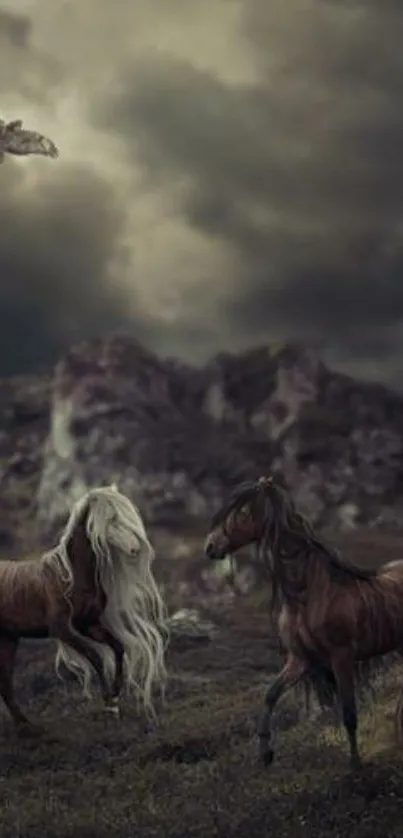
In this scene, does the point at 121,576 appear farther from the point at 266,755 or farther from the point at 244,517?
the point at 266,755

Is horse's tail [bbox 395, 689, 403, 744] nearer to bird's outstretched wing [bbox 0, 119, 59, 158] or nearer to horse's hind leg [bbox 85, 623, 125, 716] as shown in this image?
horse's hind leg [bbox 85, 623, 125, 716]

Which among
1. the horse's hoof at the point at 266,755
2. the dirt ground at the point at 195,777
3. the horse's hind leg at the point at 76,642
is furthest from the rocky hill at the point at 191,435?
the horse's hoof at the point at 266,755

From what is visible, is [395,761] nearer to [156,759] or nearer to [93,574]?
[156,759]

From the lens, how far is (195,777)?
15.6 metres

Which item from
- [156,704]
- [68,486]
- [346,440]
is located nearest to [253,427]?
[346,440]

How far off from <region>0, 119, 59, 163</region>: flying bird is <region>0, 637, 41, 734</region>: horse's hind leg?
73.0 ft

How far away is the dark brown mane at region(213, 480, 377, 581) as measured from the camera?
1533 centimetres

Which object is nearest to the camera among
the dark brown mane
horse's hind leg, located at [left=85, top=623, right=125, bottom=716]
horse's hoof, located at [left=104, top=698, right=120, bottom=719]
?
the dark brown mane

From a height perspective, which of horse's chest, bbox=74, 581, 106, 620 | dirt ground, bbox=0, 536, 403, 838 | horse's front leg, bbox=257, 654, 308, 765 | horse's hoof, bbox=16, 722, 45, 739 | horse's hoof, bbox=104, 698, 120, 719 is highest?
horse's chest, bbox=74, 581, 106, 620

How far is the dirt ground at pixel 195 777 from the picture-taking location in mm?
12922

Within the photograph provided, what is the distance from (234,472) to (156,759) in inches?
5257

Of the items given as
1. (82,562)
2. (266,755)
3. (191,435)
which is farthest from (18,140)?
(191,435)

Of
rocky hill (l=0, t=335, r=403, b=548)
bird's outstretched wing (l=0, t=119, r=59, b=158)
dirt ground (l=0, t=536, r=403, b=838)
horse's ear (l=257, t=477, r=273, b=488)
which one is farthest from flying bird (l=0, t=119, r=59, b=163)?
rocky hill (l=0, t=335, r=403, b=548)

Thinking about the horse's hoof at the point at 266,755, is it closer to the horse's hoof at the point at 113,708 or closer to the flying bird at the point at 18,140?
the horse's hoof at the point at 113,708
